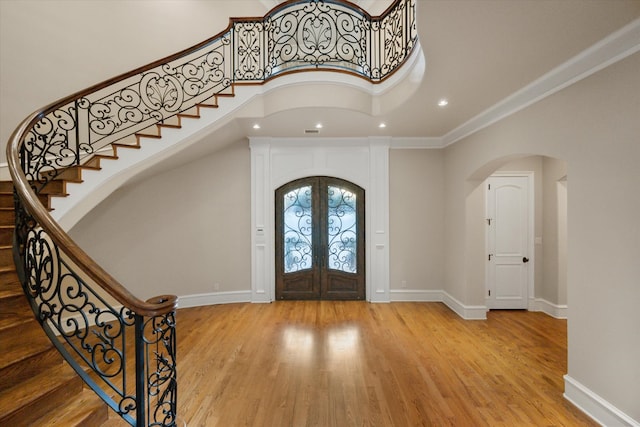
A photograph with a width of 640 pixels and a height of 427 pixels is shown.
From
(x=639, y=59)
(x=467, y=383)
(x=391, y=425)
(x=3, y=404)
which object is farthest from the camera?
(x=467, y=383)

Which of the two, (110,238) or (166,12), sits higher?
(166,12)

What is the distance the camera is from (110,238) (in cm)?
495

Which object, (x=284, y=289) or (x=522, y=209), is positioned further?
(x=284, y=289)

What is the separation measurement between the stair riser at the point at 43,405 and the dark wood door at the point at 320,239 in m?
3.97

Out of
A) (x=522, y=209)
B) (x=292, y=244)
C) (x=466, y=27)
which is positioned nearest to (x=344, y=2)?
(x=466, y=27)

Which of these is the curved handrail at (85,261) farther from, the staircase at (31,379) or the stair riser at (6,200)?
the stair riser at (6,200)

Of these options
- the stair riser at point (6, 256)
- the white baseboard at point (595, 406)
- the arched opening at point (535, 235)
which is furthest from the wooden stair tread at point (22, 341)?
the arched opening at point (535, 235)

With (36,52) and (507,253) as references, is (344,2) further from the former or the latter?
(507,253)

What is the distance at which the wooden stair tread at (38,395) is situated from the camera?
68.4 inches

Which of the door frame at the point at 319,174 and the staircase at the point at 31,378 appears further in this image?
the door frame at the point at 319,174

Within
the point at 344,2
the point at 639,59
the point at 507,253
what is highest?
the point at 344,2

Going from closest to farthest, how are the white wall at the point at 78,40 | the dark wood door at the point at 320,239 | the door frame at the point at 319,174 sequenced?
the white wall at the point at 78,40 < the door frame at the point at 319,174 < the dark wood door at the point at 320,239

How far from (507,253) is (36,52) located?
26.0 feet

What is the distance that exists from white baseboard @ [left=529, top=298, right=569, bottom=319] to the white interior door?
0.14 meters
